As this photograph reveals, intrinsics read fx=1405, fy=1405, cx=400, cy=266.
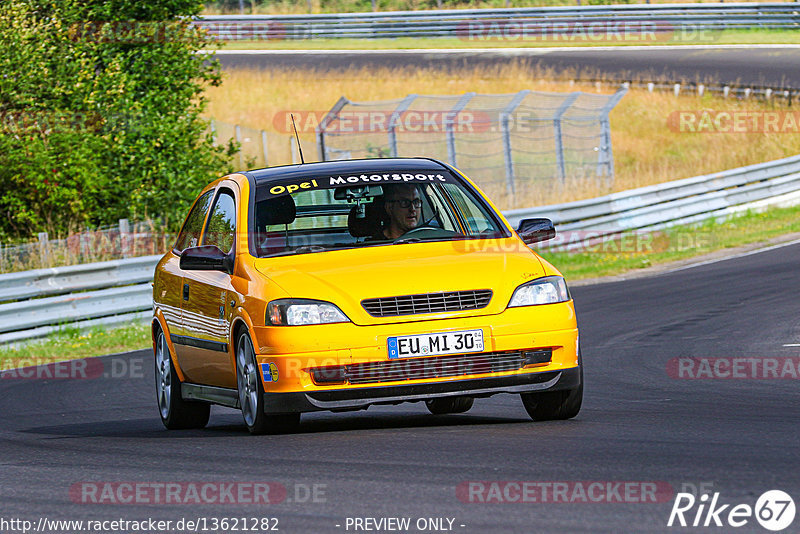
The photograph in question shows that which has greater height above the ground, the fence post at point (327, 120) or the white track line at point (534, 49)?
the fence post at point (327, 120)

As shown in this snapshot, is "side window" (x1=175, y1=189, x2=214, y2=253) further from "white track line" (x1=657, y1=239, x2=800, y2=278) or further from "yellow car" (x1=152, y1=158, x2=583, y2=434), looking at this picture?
"white track line" (x1=657, y1=239, x2=800, y2=278)

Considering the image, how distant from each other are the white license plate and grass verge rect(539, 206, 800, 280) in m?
12.5

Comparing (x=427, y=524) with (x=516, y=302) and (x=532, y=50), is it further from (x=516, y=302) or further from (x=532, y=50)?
(x=532, y=50)

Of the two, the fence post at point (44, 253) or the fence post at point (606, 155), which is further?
the fence post at point (606, 155)

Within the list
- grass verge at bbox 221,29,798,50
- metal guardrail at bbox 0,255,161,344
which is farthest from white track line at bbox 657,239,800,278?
grass verge at bbox 221,29,798,50

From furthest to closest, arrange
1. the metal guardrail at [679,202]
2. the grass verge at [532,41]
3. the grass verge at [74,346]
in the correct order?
the grass verge at [532,41], the metal guardrail at [679,202], the grass verge at [74,346]

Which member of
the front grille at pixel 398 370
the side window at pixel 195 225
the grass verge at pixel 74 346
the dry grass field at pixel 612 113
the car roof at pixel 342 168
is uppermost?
the car roof at pixel 342 168

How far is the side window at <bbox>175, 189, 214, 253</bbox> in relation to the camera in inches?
377

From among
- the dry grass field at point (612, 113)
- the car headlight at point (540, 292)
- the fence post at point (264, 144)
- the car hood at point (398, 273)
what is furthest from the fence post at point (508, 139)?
the car headlight at point (540, 292)

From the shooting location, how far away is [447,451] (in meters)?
6.82

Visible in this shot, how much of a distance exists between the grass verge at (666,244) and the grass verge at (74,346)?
660 cm

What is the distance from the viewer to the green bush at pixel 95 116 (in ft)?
70.5

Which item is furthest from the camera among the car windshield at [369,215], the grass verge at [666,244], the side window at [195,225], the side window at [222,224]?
the grass verge at [666,244]

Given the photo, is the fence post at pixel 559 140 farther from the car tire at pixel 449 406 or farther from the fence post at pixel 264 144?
the car tire at pixel 449 406
